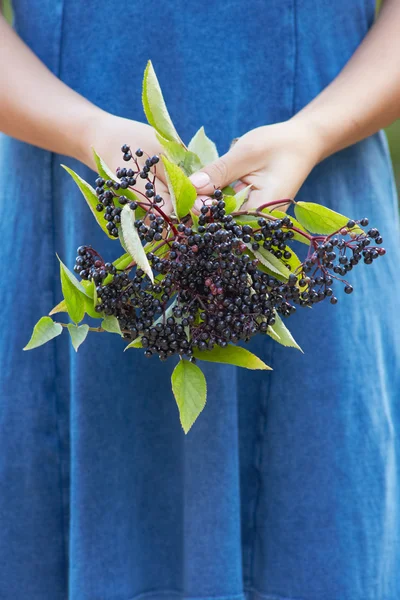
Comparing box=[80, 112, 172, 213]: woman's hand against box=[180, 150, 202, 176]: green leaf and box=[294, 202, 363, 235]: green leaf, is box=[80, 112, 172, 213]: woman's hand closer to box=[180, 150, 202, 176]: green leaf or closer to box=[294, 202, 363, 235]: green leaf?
box=[180, 150, 202, 176]: green leaf

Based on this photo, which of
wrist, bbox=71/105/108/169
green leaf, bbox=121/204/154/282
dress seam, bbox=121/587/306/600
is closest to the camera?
green leaf, bbox=121/204/154/282

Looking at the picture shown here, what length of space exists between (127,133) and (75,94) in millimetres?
141

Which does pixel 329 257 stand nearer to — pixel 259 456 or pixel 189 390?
pixel 189 390

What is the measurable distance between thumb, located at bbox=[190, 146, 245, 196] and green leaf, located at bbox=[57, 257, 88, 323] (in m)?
0.17

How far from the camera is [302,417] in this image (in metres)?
0.96

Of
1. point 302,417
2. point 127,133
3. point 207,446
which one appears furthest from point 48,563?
point 127,133

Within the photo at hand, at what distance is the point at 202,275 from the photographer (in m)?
0.70

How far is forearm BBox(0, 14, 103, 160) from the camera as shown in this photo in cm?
87

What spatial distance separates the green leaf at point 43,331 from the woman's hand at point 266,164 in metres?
0.21

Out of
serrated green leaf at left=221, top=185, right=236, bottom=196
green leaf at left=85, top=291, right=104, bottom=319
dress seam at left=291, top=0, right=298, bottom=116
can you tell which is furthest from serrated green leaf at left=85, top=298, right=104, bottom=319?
dress seam at left=291, top=0, right=298, bottom=116

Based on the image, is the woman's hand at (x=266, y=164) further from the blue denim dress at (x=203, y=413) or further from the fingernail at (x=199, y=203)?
the blue denim dress at (x=203, y=413)

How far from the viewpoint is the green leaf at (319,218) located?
2.44 ft

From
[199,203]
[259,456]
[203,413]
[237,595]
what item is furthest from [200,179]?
[237,595]

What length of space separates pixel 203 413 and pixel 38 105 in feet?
1.52
